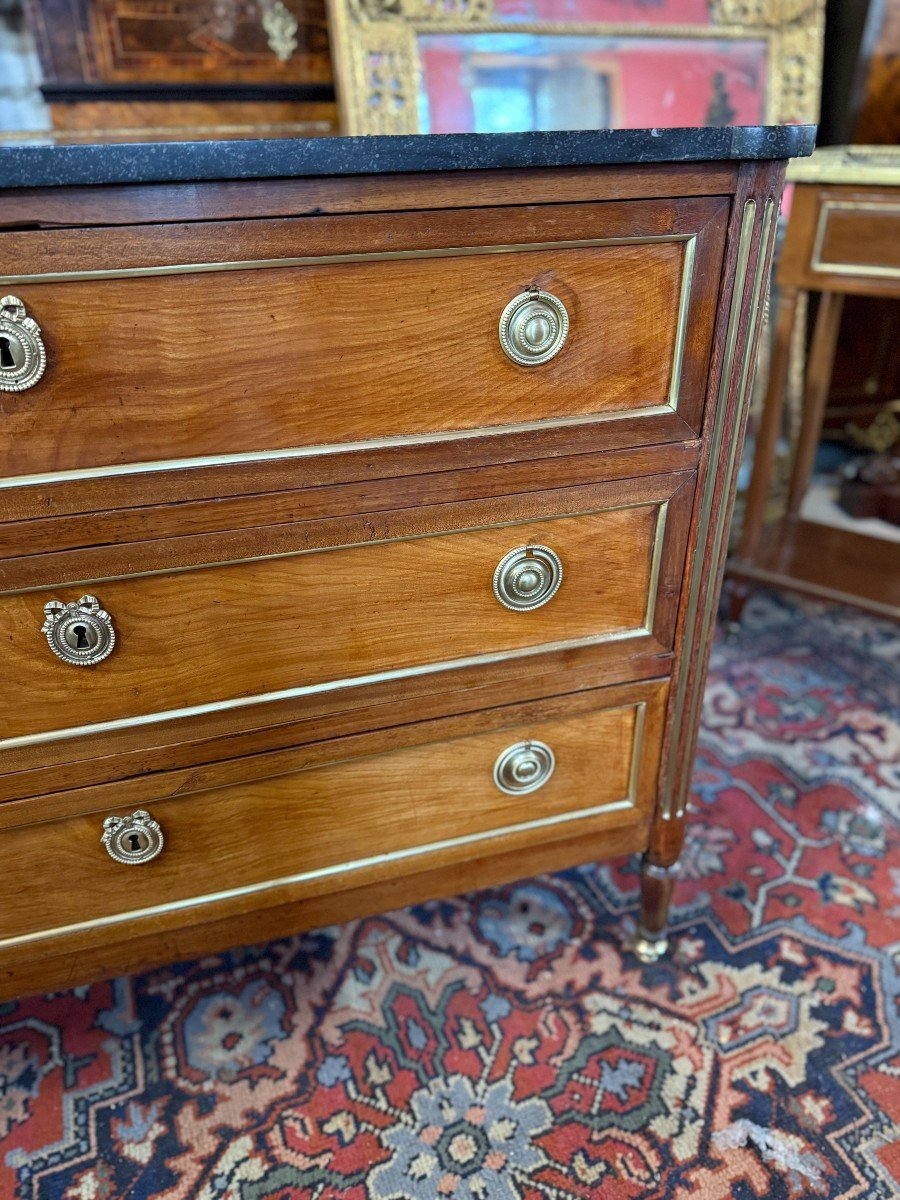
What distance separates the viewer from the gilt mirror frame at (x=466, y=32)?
4.24 feet

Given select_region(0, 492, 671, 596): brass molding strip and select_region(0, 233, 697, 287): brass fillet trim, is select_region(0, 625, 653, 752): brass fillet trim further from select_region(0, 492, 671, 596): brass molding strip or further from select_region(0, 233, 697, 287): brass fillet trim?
select_region(0, 233, 697, 287): brass fillet trim

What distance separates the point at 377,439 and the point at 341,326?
3.9 inches

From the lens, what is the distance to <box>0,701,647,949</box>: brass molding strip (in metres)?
0.84

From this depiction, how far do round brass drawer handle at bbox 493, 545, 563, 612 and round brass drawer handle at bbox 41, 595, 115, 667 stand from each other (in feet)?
1.17

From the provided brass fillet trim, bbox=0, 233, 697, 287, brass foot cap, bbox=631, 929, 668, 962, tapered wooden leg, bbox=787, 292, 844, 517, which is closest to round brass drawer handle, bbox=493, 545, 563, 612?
brass fillet trim, bbox=0, 233, 697, 287

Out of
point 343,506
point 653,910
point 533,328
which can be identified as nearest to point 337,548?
point 343,506

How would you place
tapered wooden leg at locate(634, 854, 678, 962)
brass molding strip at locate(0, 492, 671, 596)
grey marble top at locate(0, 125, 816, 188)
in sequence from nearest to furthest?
1. grey marble top at locate(0, 125, 816, 188)
2. brass molding strip at locate(0, 492, 671, 596)
3. tapered wooden leg at locate(634, 854, 678, 962)

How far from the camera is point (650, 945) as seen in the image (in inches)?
43.2

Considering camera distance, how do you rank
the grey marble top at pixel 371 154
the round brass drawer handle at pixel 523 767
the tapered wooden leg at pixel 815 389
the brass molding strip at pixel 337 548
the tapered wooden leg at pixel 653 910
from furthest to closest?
the tapered wooden leg at pixel 815 389, the tapered wooden leg at pixel 653 910, the round brass drawer handle at pixel 523 767, the brass molding strip at pixel 337 548, the grey marble top at pixel 371 154

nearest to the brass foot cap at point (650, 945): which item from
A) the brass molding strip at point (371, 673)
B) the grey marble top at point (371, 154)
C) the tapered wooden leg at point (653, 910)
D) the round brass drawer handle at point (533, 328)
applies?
the tapered wooden leg at point (653, 910)

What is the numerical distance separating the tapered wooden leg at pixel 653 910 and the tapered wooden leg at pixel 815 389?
1121 millimetres

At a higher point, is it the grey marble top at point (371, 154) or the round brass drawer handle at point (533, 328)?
the grey marble top at point (371, 154)

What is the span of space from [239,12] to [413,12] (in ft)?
0.97

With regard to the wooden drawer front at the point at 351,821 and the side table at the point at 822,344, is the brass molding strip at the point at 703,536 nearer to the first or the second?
the wooden drawer front at the point at 351,821
